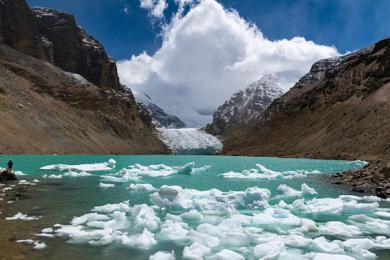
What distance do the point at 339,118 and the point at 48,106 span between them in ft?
293

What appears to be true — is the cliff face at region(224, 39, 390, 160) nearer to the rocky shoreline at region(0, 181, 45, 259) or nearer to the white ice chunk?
the rocky shoreline at region(0, 181, 45, 259)

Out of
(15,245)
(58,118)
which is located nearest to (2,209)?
(15,245)

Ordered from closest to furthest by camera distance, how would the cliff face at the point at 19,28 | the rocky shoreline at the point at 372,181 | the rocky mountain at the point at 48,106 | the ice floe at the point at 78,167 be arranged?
the rocky shoreline at the point at 372,181 < the ice floe at the point at 78,167 < the rocky mountain at the point at 48,106 < the cliff face at the point at 19,28

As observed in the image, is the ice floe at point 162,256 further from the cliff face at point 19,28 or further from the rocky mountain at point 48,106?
the cliff face at point 19,28

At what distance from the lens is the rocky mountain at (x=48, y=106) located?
342 feet

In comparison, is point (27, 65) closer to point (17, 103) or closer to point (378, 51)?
point (17, 103)

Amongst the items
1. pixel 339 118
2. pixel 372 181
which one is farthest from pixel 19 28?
pixel 372 181

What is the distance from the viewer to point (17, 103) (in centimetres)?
10931

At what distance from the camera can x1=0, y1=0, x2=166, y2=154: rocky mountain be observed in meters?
104

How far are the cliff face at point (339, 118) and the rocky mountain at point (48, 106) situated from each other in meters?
55.4

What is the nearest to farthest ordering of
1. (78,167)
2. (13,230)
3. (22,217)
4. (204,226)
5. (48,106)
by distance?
(13,230), (204,226), (22,217), (78,167), (48,106)

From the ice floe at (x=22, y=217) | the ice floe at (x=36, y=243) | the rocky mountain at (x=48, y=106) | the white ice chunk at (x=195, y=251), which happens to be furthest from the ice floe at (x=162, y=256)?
the rocky mountain at (x=48, y=106)

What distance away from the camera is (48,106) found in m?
129

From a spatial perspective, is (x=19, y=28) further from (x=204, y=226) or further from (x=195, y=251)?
(x=195, y=251)
